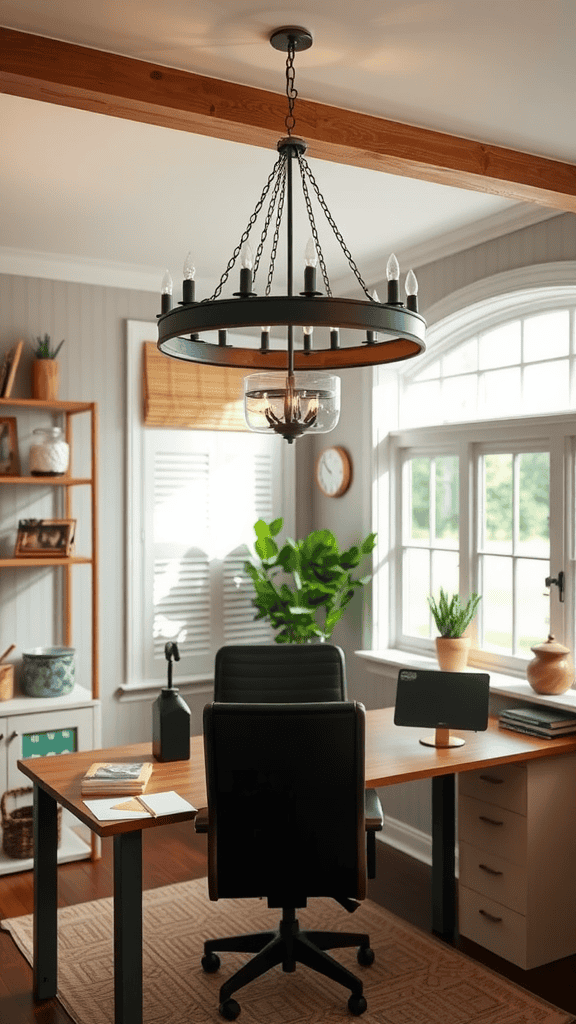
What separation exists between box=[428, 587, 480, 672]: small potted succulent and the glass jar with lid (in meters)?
1.84

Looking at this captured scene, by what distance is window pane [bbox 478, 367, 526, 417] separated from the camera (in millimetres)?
4129

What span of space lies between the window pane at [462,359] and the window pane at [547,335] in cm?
34

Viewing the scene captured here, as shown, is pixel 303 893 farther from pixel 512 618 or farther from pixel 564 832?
pixel 512 618

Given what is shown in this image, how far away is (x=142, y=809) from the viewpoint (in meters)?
2.71

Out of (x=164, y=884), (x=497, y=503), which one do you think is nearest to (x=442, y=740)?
(x=497, y=503)

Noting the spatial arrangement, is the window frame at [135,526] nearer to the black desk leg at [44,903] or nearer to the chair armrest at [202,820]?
the black desk leg at [44,903]

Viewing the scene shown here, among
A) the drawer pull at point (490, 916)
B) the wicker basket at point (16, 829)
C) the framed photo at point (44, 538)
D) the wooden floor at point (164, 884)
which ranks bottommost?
the wooden floor at point (164, 884)

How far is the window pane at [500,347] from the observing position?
163 inches

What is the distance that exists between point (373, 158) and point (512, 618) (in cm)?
218

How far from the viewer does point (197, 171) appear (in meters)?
3.36

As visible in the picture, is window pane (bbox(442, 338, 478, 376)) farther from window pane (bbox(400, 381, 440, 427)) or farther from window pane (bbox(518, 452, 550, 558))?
window pane (bbox(518, 452, 550, 558))

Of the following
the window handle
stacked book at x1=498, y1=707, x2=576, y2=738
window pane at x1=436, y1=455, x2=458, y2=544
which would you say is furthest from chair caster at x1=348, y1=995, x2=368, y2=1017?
window pane at x1=436, y1=455, x2=458, y2=544

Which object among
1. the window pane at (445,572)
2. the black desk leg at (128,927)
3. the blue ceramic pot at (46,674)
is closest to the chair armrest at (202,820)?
the black desk leg at (128,927)

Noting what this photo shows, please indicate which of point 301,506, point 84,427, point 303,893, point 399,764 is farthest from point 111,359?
point 303,893
